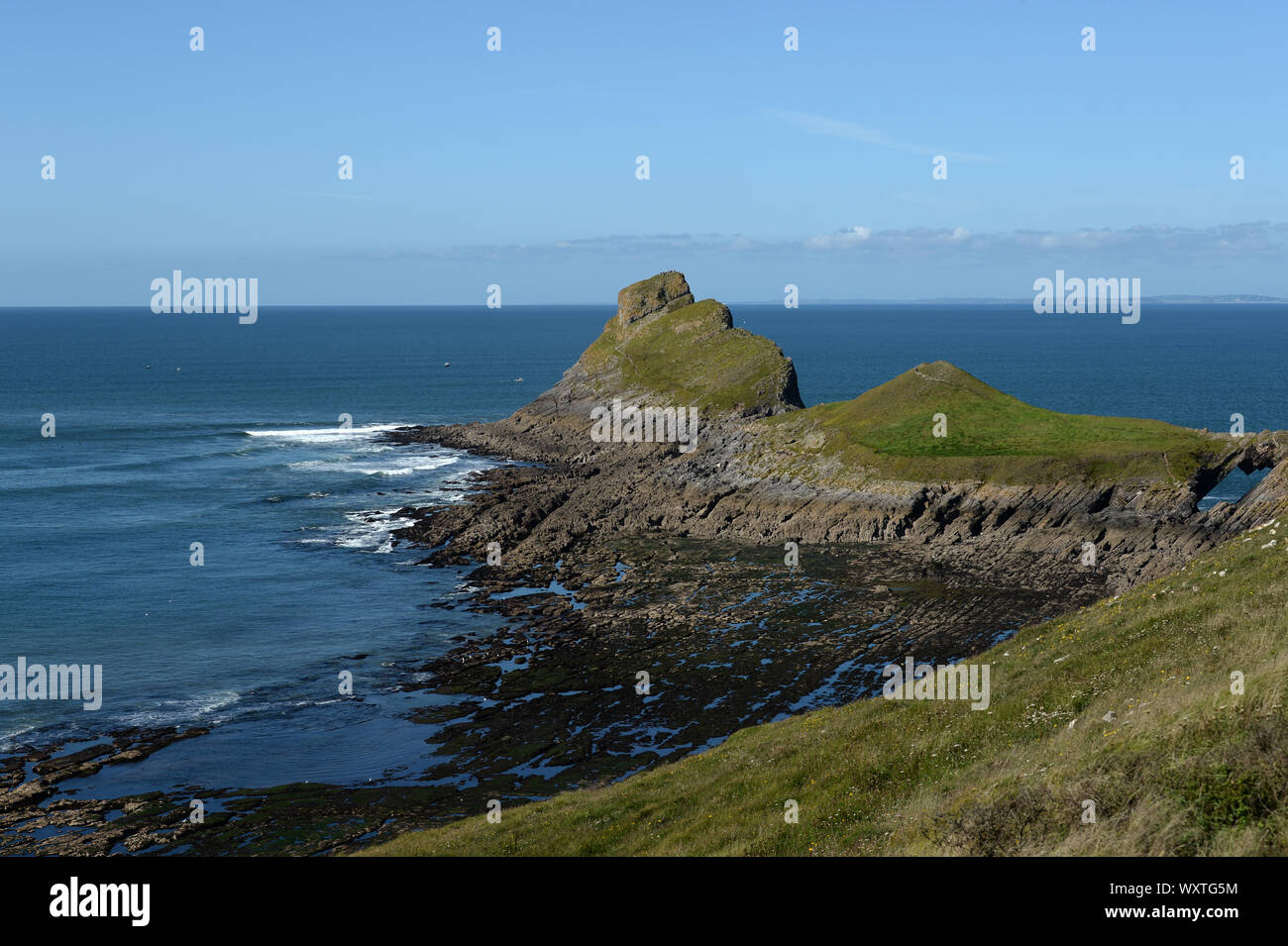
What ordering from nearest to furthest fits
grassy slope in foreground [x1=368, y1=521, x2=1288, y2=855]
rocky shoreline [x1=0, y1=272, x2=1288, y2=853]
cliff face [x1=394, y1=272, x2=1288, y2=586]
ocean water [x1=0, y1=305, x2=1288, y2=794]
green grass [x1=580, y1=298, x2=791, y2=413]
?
grassy slope in foreground [x1=368, y1=521, x2=1288, y2=855] < rocky shoreline [x1=0, y1=272, x2=1288, y2=853] < ocean water [x1=0, y1=305, x2=1288, y2=794] < cliff face [x1=394, y1=272, x2=1288, y2=586] < green grass [x1=580, y1=298, x2=791, y2=413]

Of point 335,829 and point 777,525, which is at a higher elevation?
point 777,525

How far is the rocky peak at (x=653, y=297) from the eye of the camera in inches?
5571

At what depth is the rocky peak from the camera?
141500mm

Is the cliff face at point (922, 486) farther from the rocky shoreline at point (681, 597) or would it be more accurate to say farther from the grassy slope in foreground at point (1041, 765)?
the grassy slope in foreground at point (1041, 765)

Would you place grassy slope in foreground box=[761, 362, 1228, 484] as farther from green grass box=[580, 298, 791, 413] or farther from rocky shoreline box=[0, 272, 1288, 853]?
green grass box=[580, 298, 791, 413]

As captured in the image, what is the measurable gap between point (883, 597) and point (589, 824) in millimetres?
35953

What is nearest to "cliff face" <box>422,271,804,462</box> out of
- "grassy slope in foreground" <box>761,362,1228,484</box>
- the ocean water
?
the ocean water

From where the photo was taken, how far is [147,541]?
75000 millimetres

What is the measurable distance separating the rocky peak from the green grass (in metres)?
1.91

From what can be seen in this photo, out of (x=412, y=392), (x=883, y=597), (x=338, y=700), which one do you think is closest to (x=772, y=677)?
(x=883, y=597)

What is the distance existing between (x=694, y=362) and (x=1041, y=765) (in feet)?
345

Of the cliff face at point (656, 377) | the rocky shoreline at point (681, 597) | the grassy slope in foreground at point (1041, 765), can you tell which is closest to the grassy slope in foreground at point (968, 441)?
the rocky shoreline at point (681, 597)

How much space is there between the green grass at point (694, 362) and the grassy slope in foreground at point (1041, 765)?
7656cm
